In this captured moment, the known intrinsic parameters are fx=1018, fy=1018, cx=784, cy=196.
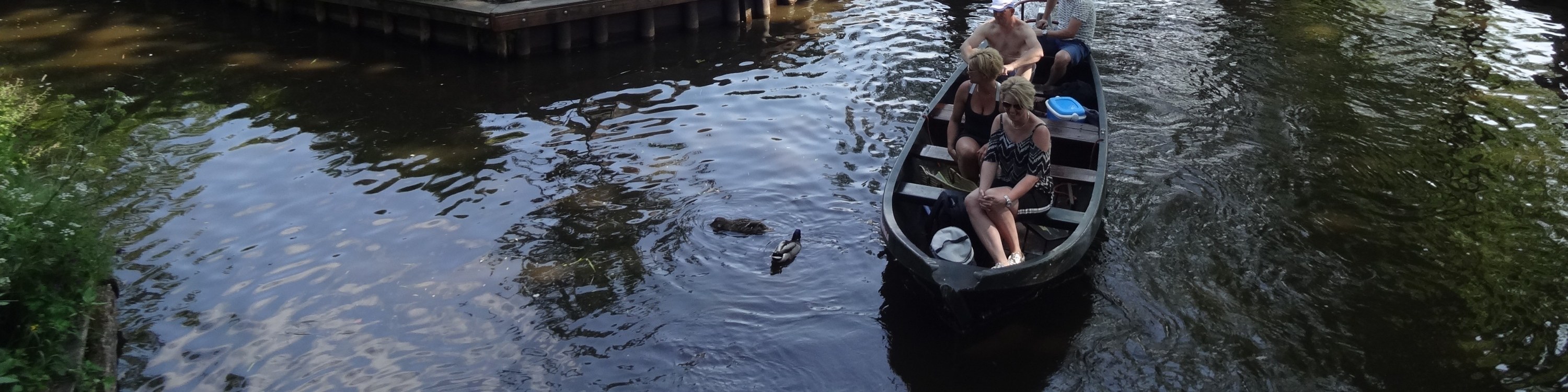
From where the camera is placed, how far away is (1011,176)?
23.7 feet

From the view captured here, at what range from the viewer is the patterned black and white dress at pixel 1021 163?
23.4ft

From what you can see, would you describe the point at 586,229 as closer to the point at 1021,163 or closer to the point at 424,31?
the point at 1021,163

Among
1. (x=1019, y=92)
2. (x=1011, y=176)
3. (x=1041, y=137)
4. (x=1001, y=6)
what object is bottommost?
(x=1011, y=176)

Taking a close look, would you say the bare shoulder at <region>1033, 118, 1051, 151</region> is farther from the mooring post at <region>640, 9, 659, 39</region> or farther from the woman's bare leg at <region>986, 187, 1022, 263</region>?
the mooring post at <region>640, 9, 659, 39</region>

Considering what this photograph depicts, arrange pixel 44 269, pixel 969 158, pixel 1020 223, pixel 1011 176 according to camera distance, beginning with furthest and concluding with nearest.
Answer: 1. pixel 969 158
2. pixel 1020 223
3. pixel 1011 176
4. pixel 44 269

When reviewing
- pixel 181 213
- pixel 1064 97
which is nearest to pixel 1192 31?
pixel 1064 97

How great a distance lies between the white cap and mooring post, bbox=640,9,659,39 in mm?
6136

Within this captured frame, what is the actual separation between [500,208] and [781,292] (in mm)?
2885

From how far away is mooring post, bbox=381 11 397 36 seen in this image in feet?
46.7

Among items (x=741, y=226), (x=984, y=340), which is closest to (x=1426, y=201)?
(x=984, y=340)

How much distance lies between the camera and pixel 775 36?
1548 cm

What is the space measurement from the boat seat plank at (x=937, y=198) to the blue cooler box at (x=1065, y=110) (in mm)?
1601

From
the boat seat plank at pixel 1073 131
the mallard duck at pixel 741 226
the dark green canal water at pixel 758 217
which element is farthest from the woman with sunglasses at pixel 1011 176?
the mallard duck at pixel 741 226

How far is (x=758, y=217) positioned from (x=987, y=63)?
92.5 inches
